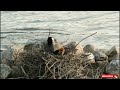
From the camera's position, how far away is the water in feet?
13.3

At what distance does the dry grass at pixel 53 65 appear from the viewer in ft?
9.80

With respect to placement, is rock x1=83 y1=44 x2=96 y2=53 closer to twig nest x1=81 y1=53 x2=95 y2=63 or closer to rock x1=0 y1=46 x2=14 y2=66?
twig nest x1=81 y1=53 x2=95 y2=63

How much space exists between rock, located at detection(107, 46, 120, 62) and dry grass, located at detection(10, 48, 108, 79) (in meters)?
0.59

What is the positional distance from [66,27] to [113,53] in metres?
0.82

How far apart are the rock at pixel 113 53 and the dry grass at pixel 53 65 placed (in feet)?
1.94

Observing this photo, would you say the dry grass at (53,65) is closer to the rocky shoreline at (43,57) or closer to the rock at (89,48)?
the rocky shoreline at (43,57)

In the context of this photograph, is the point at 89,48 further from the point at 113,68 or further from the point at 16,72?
the point at 16,72

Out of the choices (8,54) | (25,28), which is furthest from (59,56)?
(25,28)

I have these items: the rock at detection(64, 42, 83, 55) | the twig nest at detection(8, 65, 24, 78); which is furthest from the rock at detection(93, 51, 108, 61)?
the twig nest at detection(8, 65, 24, 78)

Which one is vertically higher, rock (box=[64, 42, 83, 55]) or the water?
the water

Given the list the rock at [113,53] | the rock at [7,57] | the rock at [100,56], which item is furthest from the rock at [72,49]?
the rock at [7,57]

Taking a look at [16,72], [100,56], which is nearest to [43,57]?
[16,72]
